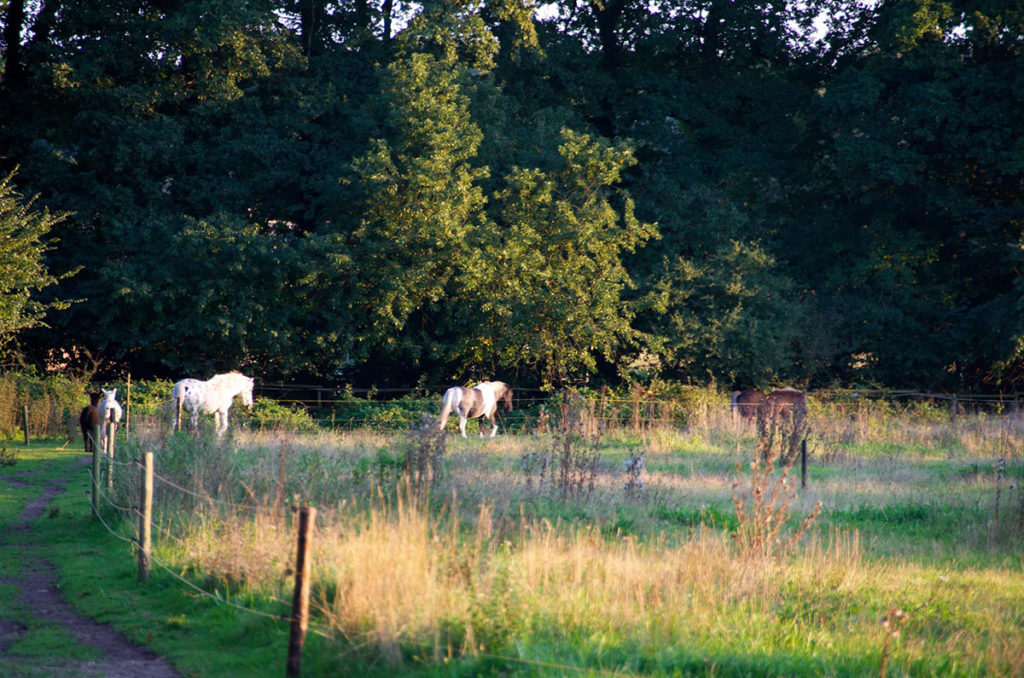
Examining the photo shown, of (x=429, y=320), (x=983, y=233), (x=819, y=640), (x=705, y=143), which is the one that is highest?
(x=705, y=143)

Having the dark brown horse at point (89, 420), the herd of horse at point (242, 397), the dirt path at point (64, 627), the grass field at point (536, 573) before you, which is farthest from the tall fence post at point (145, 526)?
the herd of horse at point (242, 397)

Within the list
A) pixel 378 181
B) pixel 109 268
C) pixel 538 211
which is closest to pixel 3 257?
pixel 109 268

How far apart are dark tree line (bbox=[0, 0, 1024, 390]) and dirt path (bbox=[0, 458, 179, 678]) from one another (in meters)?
16.4

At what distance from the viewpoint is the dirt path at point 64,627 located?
699 cm

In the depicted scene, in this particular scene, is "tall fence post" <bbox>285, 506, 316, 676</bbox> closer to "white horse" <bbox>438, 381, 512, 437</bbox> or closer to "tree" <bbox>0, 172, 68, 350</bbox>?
"white horse" <bbox>438, 381, 512, 437</bbox>

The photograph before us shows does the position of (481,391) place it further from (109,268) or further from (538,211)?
(109,268)

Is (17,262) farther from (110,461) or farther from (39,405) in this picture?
(110,461)

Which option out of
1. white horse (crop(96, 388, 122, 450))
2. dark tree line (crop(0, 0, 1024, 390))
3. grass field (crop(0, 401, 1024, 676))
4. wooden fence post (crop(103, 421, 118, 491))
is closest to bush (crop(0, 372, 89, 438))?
dark tree line (crop(0, 0, 1024, 390))

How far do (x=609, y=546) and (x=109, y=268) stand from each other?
69.3ft

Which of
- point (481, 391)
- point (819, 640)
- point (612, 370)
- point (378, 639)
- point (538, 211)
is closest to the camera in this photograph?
point (378, 639)

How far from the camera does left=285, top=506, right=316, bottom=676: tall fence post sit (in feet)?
21.6

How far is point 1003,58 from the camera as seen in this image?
29.9m

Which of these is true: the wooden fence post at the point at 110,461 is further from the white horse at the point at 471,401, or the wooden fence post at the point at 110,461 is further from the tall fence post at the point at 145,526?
the white horse at the point at 471,401

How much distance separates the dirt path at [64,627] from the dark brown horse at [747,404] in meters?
16.1
